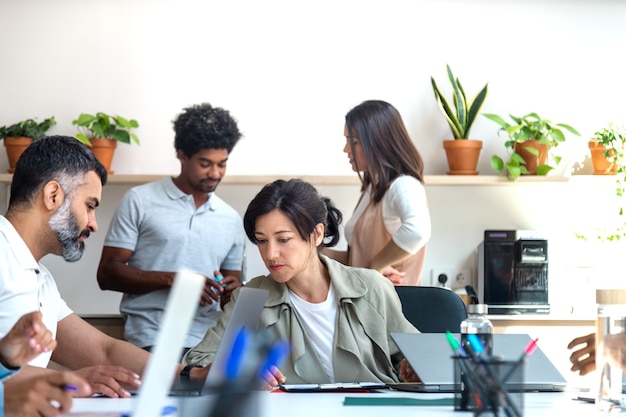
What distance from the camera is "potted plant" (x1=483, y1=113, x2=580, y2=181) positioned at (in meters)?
4.42

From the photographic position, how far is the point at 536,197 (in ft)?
15.2

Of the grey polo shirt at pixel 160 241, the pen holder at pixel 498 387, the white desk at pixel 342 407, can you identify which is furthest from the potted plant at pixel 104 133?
the pen holder at pixel 498 387

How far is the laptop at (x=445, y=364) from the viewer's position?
6.88 ft

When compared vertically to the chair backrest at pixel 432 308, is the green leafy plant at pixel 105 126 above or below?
above

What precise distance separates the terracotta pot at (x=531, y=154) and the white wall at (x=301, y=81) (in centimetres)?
18

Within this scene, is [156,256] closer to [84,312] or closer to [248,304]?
[84,312]

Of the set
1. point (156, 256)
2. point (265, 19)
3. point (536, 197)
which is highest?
point (265, 19)

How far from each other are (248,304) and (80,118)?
307 centimetres

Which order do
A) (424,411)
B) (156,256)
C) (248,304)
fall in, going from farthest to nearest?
(156,256), (424,411), (248,304)

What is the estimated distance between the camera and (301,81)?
464cm

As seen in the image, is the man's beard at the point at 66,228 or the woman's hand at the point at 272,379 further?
the man's beard at the point at 66,228

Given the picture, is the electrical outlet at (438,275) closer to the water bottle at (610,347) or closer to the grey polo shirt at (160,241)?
the grey polo shirt at (160,241)

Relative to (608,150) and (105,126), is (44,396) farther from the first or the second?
(608,150)

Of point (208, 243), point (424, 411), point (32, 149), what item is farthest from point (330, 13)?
point (424, 411)
